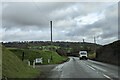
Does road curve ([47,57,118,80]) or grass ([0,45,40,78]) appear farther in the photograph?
road curve ([47,57,118,80])

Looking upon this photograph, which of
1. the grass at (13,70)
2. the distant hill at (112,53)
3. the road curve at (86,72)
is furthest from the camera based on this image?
the distant hill at (112,53)

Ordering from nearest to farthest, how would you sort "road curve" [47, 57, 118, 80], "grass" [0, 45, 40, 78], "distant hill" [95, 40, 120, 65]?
1. "grass" [0, 45, 40, 78]
2. "road curve" [47, 57, 118, 80]
3. "distant hill" [95, 40, 120, 65]

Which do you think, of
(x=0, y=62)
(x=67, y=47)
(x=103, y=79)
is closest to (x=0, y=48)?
(x=0, y=62)

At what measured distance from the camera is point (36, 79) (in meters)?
10.6

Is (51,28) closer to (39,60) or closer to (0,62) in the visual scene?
(39,60)

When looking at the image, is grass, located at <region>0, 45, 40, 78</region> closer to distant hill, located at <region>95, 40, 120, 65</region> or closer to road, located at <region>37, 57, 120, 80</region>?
road, located at <region>37, 57, 120, 80</region>

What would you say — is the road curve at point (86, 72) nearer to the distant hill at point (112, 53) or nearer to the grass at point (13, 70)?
the grass at point (13, 70)

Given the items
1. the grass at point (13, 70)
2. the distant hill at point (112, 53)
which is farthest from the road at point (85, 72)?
the distant hill at point (112, 53)

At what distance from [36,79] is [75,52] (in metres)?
115

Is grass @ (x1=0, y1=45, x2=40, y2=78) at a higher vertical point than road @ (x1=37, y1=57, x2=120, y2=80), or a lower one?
higher

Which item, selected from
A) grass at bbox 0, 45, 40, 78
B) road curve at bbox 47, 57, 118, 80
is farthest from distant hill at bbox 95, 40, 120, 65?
grass at bbox 0, 45, 40, 78

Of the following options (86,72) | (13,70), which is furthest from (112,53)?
(13,70)

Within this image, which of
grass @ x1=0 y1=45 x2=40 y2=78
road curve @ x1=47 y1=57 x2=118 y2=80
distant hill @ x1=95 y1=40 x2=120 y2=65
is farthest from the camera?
distant hill @ x1=95 y1=40 x2=120 y2=65

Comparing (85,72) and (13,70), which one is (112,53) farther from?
(13,70)
